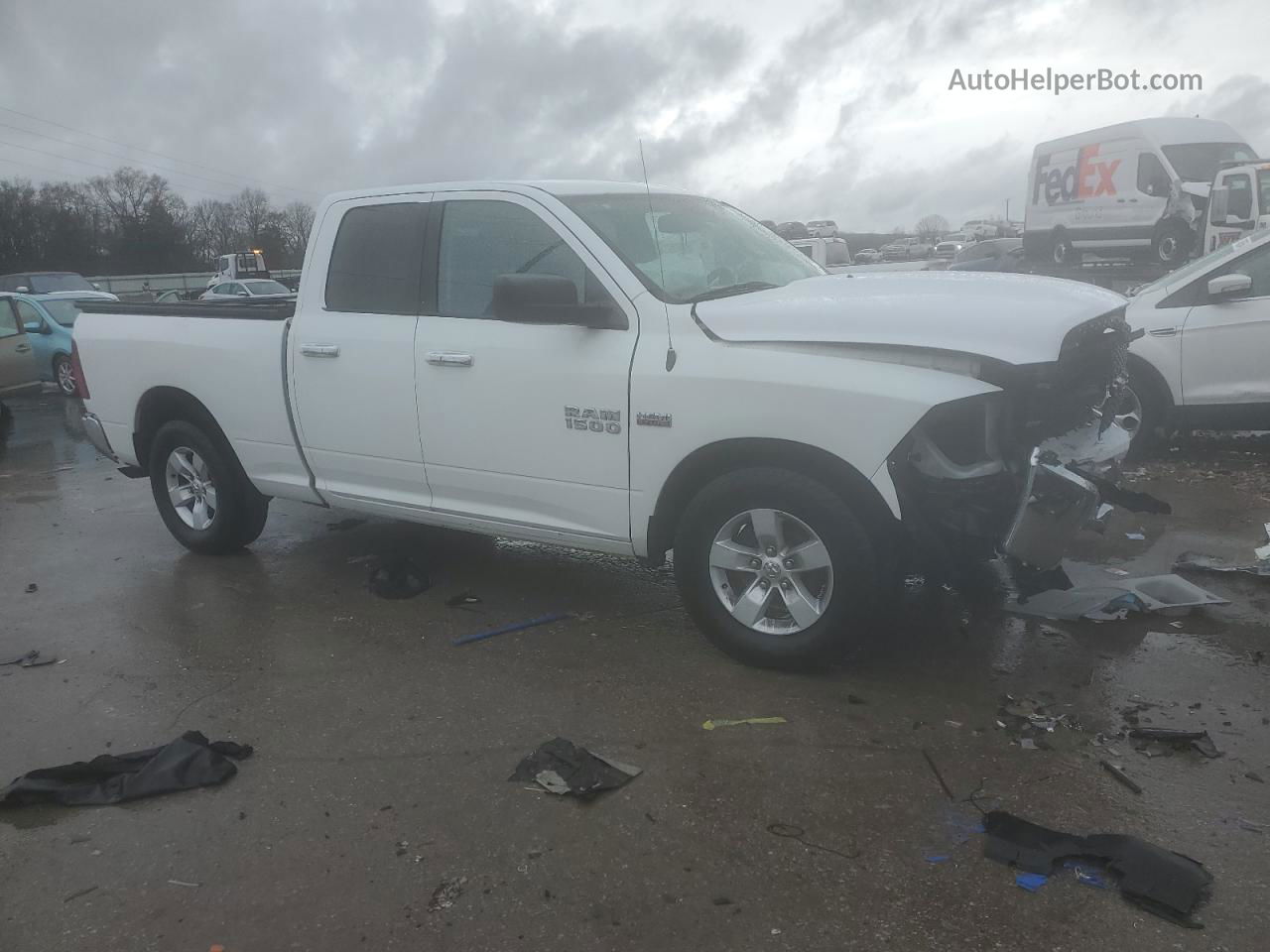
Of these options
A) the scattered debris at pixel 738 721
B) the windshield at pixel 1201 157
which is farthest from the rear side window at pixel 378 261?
the windshield at pixel 1201 157

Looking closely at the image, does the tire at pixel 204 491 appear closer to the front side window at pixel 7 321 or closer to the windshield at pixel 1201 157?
the front side window at pixel 7 321

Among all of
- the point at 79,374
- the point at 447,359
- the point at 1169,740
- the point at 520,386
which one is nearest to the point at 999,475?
the point at 1169,740

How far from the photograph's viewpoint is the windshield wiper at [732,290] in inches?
176

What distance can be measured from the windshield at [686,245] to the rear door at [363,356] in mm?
1026

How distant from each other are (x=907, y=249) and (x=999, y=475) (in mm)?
41090

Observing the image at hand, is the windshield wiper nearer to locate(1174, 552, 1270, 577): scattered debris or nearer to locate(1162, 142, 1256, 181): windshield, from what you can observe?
locate(1174, 552, 1270, 577): scattered debris

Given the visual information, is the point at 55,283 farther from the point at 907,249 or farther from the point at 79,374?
the point at 907,249

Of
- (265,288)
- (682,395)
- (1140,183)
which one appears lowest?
(682,395)

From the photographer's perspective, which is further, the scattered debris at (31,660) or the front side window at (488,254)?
the scattered debris at (31,660)

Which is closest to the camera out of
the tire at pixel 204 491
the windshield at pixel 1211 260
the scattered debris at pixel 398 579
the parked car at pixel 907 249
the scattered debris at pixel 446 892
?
the scattered debris at pixel 446 892

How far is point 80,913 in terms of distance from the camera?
2.93 metres

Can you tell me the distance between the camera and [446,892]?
293 cm

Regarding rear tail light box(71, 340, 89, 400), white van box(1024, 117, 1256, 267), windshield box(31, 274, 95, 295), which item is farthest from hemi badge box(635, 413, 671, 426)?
windshield box(31, 274, 95, 295)

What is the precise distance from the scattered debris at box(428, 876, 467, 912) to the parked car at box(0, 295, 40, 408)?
13086 mm
